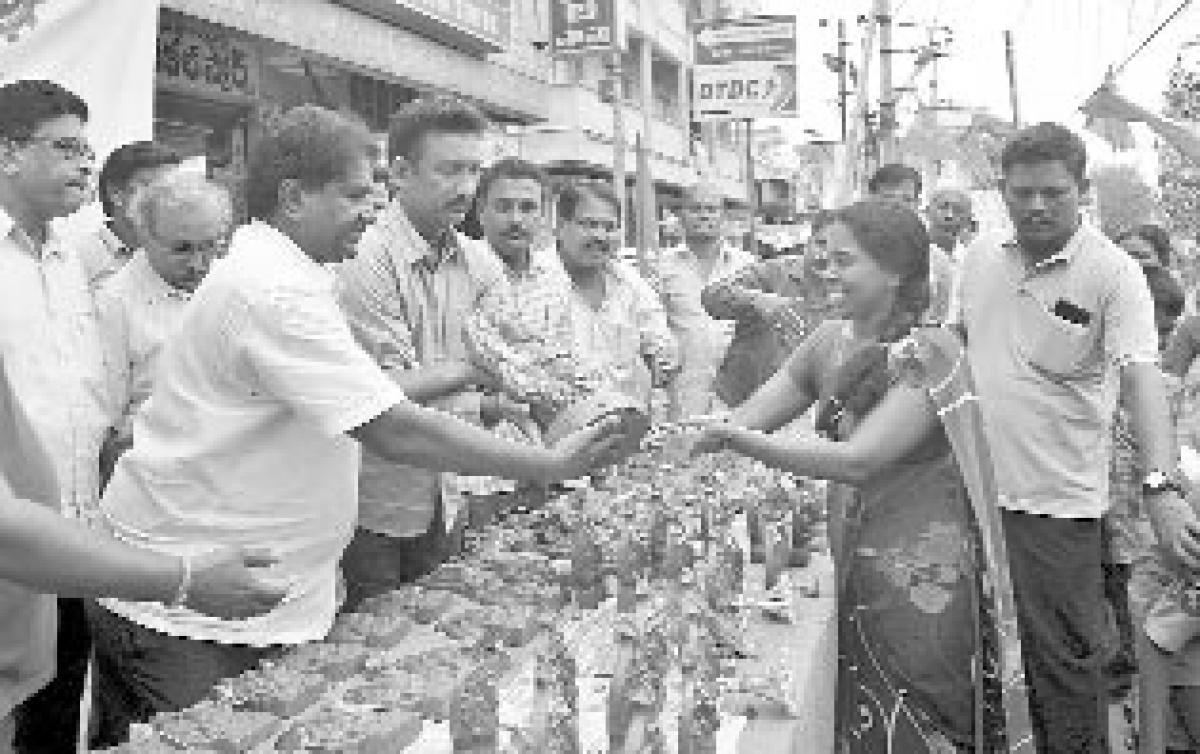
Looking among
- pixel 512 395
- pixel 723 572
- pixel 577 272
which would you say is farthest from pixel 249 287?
pixel 577 272

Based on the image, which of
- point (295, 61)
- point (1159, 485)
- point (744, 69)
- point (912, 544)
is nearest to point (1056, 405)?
point (1159, 485)

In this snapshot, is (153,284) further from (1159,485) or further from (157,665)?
(1159,485)

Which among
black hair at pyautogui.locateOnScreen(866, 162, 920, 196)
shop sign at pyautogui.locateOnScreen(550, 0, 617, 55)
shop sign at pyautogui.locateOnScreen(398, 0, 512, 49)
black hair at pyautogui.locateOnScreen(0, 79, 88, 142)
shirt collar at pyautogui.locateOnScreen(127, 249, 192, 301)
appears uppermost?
shop sign at pyautogui.locateOnScreen(398, 0, 512, 49)

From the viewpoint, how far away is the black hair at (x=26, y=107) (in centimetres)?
322

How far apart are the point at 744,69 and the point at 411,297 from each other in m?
9.02

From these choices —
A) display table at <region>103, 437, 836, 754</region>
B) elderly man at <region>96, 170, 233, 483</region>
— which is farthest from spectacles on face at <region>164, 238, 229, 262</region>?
display table at <region>103, 437, 836, 754</region>

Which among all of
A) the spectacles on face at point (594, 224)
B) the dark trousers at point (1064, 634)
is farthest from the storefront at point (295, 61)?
the dark trousers at point (1064, 634)

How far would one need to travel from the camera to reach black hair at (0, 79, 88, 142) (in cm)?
322

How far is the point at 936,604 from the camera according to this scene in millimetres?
3137

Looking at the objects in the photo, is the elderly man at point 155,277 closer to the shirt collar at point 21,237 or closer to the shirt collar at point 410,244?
the shirt collar at point 21,237

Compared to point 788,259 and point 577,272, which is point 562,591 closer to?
point 577,272

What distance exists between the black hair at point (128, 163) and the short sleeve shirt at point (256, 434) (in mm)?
1766

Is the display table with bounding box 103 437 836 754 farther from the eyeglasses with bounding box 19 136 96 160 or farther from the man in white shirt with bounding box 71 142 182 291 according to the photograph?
the man in white shirt with bounding box 71 142 182 291

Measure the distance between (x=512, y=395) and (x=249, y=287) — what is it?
666 mm
